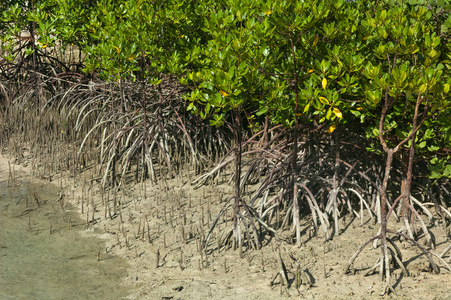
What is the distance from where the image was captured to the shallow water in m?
3.92

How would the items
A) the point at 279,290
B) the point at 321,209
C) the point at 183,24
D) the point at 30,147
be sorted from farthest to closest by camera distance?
the point at 30,147 → the point at 183,24 → the point at 321,209 → the point at 279,290

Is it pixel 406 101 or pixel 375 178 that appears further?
pixel 375 178

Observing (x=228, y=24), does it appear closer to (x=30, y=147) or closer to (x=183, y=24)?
(x=183, y=24)

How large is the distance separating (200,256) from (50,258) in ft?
3.97

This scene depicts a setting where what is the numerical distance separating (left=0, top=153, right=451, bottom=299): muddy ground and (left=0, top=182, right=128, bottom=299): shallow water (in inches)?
0.8

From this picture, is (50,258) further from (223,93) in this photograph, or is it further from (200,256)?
(223,93)

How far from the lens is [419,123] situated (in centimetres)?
409

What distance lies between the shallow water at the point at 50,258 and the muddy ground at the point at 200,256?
20 millimetres

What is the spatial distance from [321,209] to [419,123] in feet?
3.70

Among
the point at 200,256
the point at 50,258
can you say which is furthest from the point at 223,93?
the point at 50,258

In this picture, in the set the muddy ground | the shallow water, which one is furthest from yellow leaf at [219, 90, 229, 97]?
the shallow water

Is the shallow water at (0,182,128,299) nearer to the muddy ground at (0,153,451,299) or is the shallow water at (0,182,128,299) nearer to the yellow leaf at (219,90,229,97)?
the muddy ground at (0,153,451,299)

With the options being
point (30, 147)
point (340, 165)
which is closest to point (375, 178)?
Answer: point (340, 165)

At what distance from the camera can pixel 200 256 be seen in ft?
14.1
